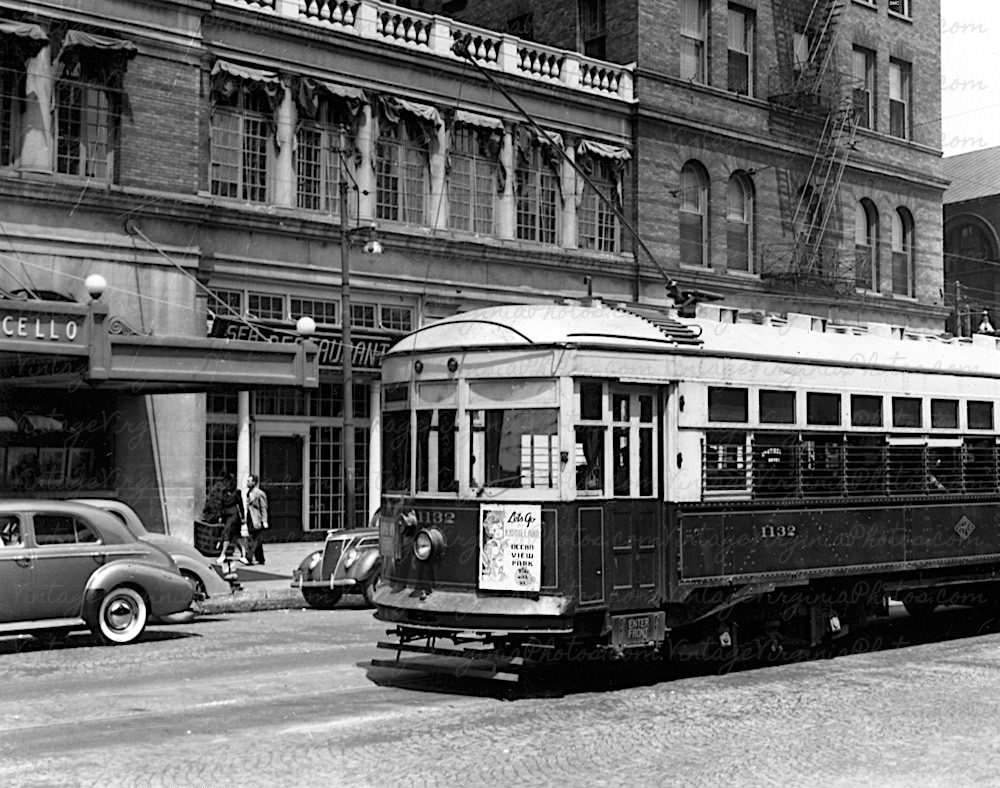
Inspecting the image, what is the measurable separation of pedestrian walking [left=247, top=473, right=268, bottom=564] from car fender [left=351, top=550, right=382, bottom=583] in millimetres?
5051

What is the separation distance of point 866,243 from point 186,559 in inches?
1086

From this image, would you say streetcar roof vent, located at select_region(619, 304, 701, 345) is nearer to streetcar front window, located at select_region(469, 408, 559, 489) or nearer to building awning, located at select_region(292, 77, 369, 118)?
streetcar front window, located at select_region(469, 408, 559, 489)

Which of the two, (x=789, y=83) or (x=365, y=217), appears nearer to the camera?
(x=365, y=217)

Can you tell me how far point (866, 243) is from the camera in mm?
40844

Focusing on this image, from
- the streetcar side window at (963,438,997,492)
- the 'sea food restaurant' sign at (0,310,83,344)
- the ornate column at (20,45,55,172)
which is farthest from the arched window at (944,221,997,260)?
the 'sea food restaurant' sign at (0,310,83,344)

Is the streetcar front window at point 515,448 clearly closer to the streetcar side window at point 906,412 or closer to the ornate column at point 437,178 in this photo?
the streetcar side window at point 906,412

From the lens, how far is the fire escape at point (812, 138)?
3794cm

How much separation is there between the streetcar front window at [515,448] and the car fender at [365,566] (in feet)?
26.7

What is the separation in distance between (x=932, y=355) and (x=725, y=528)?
402 cm

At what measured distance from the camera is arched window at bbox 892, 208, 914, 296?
41.8m

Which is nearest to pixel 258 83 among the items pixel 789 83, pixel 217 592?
pixel 217 592

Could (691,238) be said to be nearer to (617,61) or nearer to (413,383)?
(617,61)

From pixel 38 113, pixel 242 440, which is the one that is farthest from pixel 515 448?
pixel 242 440

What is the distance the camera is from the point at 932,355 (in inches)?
612
